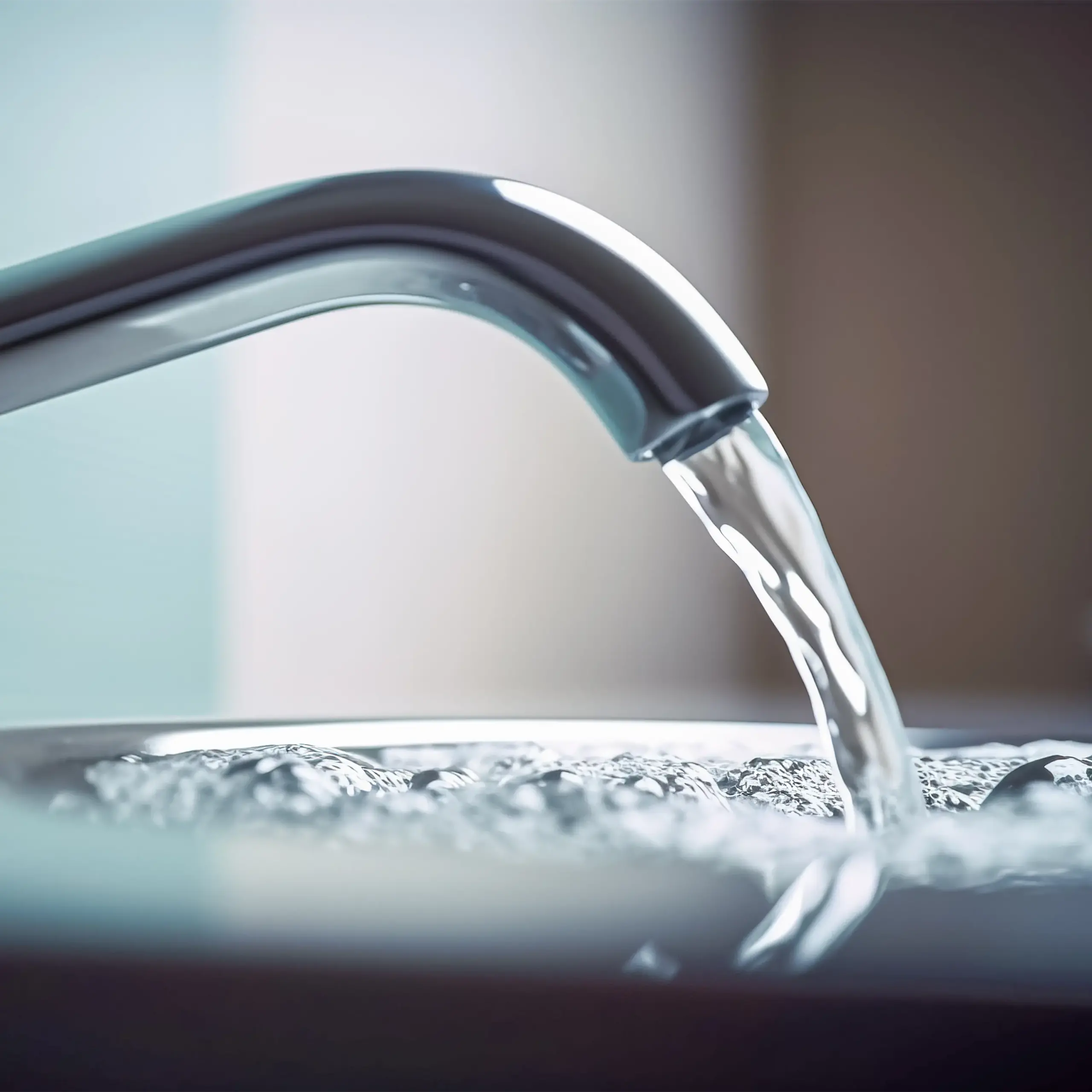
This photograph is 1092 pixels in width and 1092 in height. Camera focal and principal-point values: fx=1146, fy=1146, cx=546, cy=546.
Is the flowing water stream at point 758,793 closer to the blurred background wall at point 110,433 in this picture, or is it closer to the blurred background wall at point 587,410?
the blurred background wall at point 110,433

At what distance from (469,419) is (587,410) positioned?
57 cm

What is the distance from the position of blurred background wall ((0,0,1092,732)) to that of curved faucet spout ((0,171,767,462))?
191 cm

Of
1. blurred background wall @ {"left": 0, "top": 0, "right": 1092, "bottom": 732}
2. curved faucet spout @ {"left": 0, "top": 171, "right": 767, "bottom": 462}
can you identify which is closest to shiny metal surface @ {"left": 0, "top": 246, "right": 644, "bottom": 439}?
curved faucet spout @ {"left": 0, "top": 171, "right": 767, "bottom": 462}

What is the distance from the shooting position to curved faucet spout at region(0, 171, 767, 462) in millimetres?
194

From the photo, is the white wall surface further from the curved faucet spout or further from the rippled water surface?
the curved faucet spout

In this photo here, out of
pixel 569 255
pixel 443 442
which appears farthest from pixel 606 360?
pixel 443 442

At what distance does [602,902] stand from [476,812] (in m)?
0.07

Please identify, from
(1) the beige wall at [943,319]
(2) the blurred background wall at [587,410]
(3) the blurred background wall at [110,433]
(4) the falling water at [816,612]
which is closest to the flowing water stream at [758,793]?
(4) the falling water at [816,612]

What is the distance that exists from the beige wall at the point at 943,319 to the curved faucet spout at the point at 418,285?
241 cm

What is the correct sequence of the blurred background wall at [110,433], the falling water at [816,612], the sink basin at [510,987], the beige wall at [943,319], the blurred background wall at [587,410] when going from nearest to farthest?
the sink basin at [510,987] → the falling water at [816,612] → the blurred background wall at [110,433] → the blurred background wall at [587,410] → the beige wall at [943,319]

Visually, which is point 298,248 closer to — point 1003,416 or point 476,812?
point 476,812

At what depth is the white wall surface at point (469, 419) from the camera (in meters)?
2.33

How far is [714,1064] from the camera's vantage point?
4.1 inches

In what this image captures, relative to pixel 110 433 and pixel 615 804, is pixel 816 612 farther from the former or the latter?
pixel 110 433
